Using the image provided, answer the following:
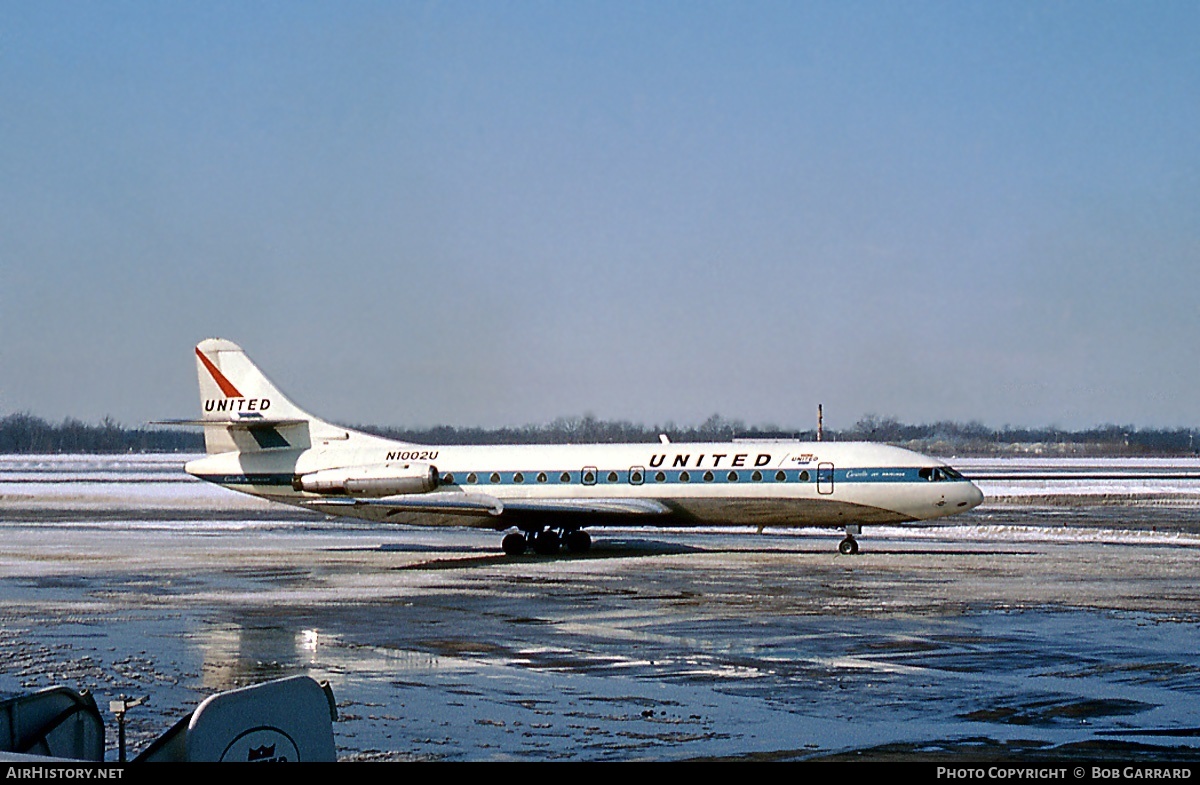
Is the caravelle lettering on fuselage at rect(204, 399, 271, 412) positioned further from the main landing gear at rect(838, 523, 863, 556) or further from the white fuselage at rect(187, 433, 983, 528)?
the main landing gear at rect(838, 523, 863, 556)

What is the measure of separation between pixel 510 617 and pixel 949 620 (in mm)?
6303

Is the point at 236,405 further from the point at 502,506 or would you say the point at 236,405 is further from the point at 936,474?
the point at 936,474

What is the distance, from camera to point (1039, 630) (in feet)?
58.0

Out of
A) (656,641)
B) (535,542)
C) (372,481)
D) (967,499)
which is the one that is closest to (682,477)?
(535,542)

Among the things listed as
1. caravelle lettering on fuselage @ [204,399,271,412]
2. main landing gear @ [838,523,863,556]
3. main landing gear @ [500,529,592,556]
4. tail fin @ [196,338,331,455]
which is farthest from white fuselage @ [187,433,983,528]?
caravelle lettering on fuselage @ [204,399,271,412]

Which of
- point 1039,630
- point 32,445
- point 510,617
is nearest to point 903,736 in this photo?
point 1039,630

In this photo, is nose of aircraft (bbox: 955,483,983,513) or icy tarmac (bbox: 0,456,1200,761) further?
nose of aircraft (bbox: 955,483,983,513)

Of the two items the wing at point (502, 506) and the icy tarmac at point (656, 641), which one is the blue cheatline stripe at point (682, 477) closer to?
the wing at point (502, 506)

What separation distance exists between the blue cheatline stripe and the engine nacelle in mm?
1689

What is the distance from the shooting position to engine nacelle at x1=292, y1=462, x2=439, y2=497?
3047cm

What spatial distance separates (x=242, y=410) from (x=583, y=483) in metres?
9.35

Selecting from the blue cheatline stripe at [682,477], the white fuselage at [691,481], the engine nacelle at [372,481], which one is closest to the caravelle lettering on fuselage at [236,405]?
the blue cheatline stripe at [682,477]

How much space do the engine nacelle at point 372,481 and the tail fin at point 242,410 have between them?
3.00 meters

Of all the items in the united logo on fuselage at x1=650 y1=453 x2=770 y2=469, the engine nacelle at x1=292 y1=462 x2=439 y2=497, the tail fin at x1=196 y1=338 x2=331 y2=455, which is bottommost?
the engine nacelle at x1=292 y1=462 x2=439 y2=497
